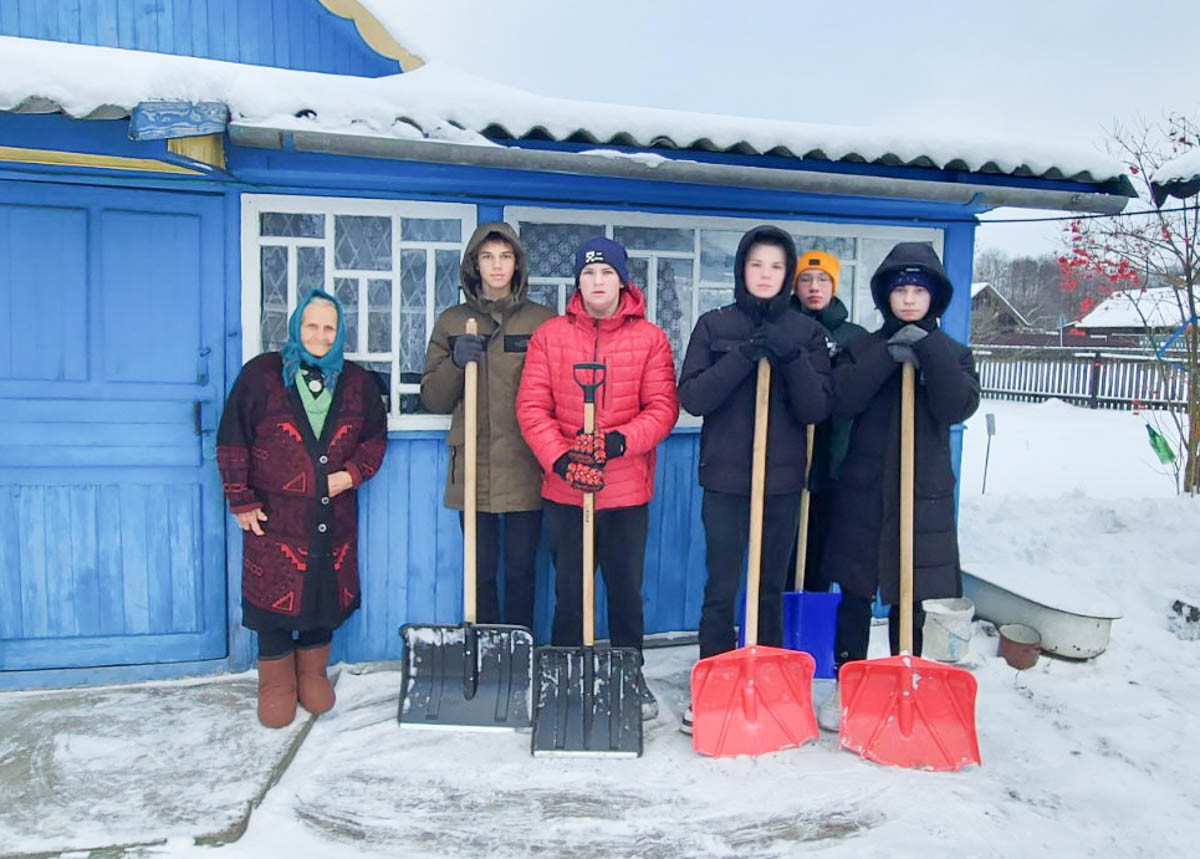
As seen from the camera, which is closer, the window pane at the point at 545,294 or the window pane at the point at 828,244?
the window pane at the point at 545,294

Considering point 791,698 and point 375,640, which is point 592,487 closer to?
point 791,698

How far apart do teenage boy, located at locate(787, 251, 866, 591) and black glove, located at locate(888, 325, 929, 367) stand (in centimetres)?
48

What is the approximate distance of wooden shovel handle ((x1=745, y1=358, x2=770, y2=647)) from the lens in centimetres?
315

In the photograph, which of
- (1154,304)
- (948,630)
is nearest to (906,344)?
(948,630)

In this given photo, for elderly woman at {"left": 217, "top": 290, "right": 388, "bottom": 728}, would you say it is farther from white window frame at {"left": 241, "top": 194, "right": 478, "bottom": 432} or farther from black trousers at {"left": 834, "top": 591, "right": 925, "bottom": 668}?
black trousers at {"left": 834, "top": 591, "right": 925, "bottom": 668}

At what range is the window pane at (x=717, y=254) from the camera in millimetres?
4098

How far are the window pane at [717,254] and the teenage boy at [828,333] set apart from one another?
1.77ft

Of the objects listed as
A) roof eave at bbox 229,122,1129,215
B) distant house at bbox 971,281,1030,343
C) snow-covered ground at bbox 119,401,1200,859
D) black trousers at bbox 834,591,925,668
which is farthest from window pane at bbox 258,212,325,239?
distant house at bbox 971,281,1030,343

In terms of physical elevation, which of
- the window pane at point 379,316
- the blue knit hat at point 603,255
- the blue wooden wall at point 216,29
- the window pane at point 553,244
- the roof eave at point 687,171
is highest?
the blue wooden wall at point 216,29

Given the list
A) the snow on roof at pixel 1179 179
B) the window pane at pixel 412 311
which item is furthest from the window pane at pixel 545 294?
the snow on roof at pixel 1179 179

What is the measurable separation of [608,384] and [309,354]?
4.03 feet

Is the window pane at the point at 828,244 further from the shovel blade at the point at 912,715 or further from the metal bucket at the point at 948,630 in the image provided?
the shovel blade at the point at 912,715

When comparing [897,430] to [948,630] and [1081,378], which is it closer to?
[948,630]

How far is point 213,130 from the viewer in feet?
8.77
